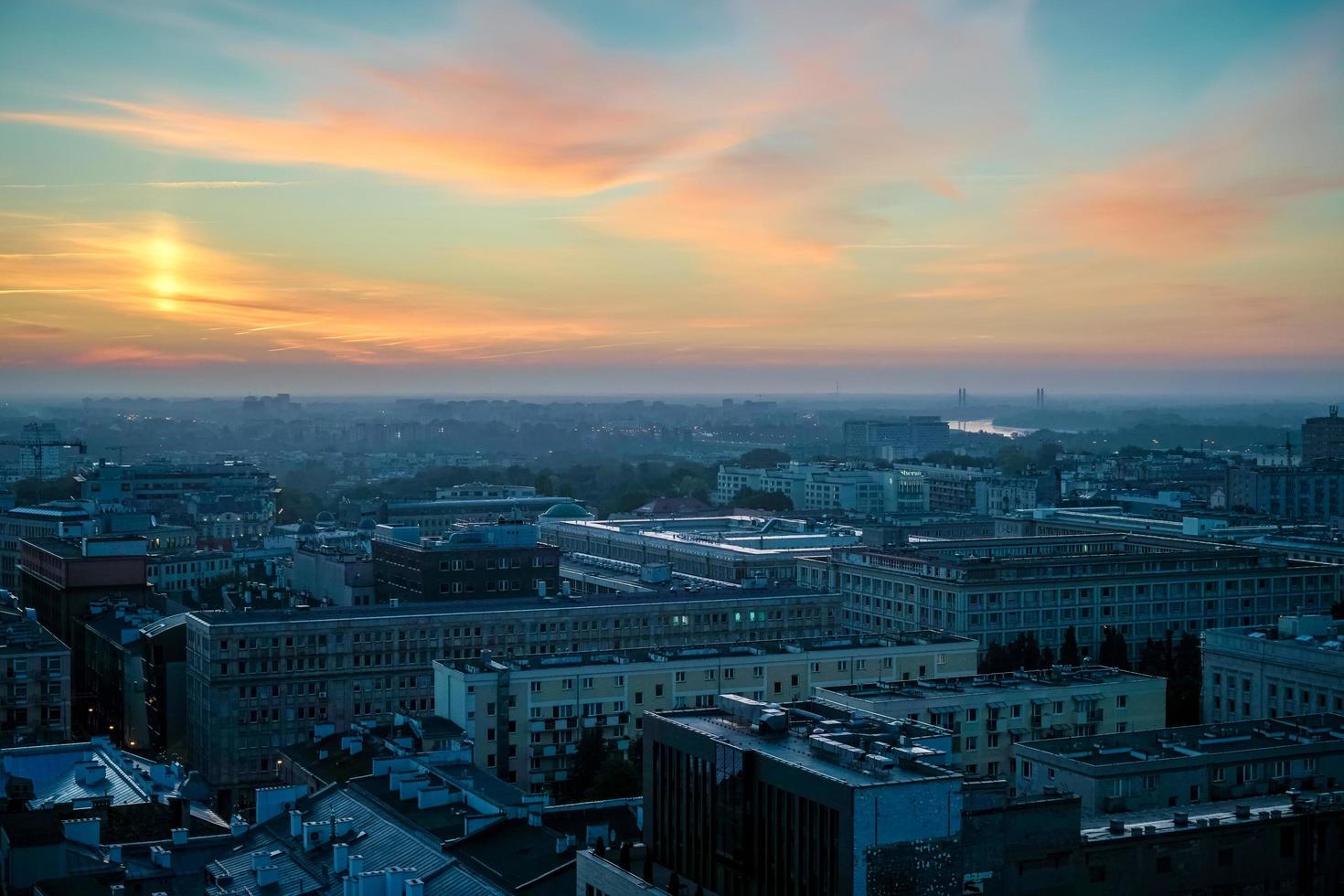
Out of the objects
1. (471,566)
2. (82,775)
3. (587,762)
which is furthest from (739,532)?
(82,775)

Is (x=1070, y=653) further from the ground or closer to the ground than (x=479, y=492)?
closer to the ground

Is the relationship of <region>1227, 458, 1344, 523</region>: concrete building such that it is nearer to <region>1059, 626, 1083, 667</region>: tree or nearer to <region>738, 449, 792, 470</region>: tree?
<region>738, 449, 792, 470</region>: tree

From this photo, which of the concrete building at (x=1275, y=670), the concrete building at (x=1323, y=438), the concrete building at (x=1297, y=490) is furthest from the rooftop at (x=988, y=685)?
the concrete building at (x=1323, y=438)

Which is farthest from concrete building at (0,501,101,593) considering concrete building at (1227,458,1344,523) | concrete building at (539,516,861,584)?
concrete building at (1227,458,1344,523)

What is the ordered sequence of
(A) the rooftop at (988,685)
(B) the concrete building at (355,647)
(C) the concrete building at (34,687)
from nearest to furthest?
(A) the rooftop at (988,685) < (C) the concrete building at (34,687) < (B) the concrete building at (355,647)

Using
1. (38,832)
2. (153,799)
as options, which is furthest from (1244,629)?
(38,832)

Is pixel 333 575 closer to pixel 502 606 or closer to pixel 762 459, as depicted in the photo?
pixel 502 606

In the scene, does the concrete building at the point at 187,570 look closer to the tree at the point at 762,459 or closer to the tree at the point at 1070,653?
the tree at the point at 1070,653
